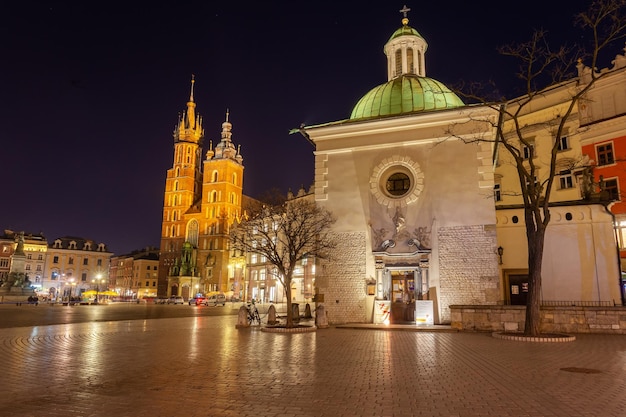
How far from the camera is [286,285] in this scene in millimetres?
19906

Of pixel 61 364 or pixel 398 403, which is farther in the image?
pixel 61 364

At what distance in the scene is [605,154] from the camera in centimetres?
2752

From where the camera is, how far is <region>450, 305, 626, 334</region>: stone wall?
15.8 metres

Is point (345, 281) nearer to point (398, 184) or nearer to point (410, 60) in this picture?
point (398, 184)

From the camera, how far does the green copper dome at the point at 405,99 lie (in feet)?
76.3

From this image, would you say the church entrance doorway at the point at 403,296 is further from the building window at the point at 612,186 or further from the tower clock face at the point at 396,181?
the building window at the point at 612,186

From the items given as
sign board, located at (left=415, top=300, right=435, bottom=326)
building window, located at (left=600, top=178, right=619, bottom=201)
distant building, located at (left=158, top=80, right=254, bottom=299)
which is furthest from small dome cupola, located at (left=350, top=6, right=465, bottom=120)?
distant building, located at (left=158, top=80, right=254, bottom=299)

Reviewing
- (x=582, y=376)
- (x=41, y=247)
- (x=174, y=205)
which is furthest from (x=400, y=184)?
(x=41, y=247)

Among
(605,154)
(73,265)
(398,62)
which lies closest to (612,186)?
(605,154)

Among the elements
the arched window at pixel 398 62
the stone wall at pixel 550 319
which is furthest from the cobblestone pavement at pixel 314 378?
the arched window at pixel 398 62

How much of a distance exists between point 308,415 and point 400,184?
17108mm

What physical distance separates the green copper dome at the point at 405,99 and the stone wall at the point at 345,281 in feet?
22.8

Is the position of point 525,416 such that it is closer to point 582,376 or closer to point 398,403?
point 398,403

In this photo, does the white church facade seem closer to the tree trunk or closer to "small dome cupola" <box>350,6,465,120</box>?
"small dome cupola" <box>350,6,465,120</box>
